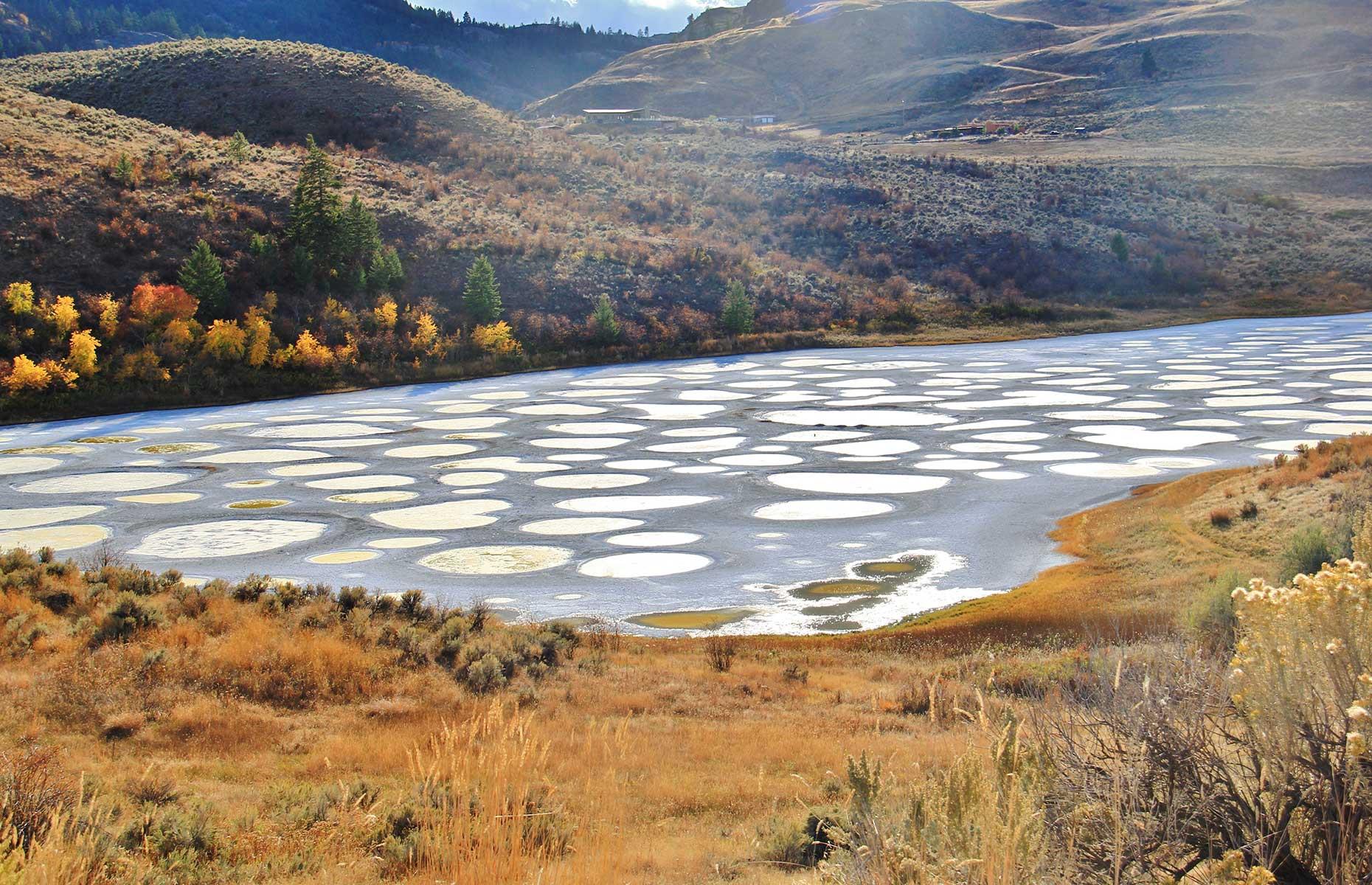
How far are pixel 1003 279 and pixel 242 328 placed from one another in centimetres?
3572

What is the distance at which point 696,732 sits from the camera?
8.77 meters

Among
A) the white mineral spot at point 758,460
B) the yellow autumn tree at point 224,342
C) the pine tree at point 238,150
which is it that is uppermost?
the pine tree at point 238,150

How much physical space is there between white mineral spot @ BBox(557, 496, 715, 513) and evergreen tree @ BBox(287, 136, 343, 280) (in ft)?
80.6

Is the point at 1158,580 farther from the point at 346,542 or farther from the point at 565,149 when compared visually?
the point at 565,149

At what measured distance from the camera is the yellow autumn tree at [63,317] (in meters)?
30.8

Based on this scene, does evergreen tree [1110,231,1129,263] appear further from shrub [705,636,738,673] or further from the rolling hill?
shrub [705,636,738,673]

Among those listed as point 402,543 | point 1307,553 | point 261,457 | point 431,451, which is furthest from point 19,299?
point 1307,553

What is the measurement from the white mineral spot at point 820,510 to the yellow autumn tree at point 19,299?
973 inches

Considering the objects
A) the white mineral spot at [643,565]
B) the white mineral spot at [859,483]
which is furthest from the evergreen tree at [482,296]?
Answer: the white mineral spot at [643,565]

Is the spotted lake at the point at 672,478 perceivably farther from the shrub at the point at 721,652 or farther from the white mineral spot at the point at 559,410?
the shrub at the point at 721,652

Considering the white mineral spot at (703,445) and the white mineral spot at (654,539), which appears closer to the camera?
the white mineral spot at (654,539)

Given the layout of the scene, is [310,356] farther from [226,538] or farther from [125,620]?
Result: [125,620]

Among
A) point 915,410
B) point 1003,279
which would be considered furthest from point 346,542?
point 1003,279

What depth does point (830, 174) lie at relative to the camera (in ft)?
222
